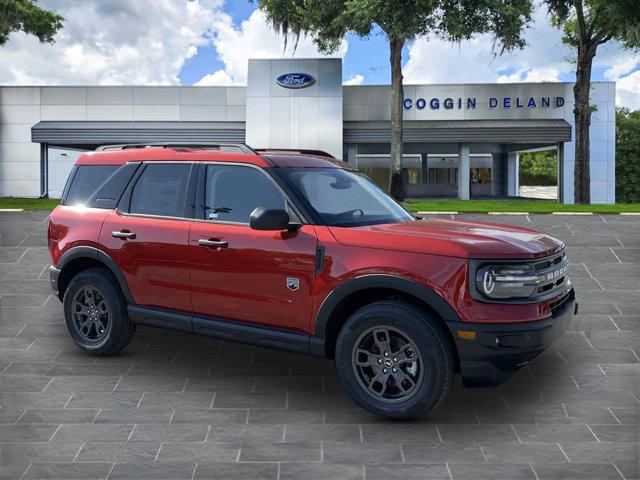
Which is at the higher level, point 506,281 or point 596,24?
point 596,24

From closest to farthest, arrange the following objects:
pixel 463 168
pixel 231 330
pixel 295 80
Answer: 1. pixel 231 330
2. pixel 295 80
3. pixel 463 168

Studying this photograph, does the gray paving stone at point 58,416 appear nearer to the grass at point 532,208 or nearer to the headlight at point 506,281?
the headlight at point 506,281

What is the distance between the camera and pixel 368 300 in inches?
215

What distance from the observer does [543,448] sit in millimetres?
4617

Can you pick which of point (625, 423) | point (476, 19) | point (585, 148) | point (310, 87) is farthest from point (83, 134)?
point (625, 423)

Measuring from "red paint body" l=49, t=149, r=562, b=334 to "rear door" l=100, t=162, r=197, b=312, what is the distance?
1cm

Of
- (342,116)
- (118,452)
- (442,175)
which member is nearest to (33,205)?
(118,452)

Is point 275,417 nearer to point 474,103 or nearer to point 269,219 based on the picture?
point 269,219

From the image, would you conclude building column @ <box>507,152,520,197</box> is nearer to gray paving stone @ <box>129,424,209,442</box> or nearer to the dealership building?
the dealership building

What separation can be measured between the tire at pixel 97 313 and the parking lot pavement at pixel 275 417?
0.57 ft

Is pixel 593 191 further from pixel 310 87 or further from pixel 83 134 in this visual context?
pixel 83 134

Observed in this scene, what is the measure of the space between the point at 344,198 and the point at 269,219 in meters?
0.94

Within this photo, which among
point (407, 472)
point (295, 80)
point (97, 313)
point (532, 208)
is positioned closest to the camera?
point (407, 472)

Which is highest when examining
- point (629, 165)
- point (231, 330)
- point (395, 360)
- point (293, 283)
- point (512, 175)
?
point (629, 165)
